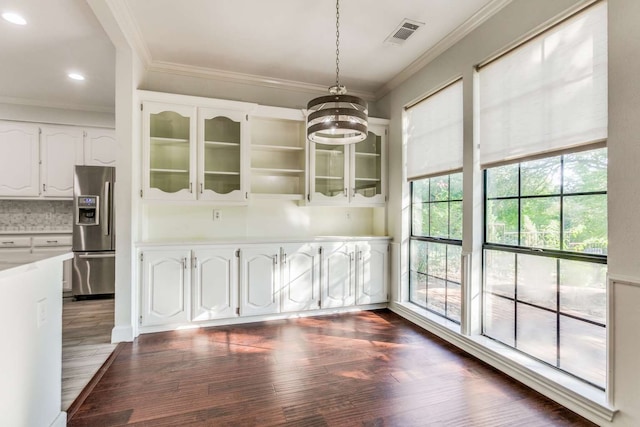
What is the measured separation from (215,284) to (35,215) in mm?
3605

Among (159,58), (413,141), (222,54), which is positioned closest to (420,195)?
(413,141)

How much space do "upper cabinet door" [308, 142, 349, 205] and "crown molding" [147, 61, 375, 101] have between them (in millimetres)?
790

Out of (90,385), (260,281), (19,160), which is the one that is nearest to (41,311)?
(90,385)

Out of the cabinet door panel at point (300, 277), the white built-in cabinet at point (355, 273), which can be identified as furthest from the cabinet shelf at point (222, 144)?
the white built-in cabinet at point (355, 273)

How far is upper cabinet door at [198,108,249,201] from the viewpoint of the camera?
135 inches

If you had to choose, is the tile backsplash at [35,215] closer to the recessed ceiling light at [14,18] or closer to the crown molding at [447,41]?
the recessed ceiling light at [14,18]

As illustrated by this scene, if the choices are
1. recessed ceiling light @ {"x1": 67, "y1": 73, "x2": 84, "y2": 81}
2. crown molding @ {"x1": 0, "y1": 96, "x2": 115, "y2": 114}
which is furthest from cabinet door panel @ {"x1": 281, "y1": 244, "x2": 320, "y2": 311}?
crown molding @ {"x1": 0, "y1": 96, "x2": 115, "y2": 114}

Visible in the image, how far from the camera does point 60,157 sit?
4.70 meters

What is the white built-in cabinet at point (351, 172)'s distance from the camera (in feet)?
12.6

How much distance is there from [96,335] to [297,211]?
96.8 inches

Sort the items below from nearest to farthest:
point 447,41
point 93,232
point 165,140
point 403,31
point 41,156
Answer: point 403,31 → point 447,41 → point 165,140 → point 93,232 → point 41,156

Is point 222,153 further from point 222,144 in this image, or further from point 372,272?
point 372,272

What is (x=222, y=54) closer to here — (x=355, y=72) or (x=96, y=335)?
(x=355, y=72)

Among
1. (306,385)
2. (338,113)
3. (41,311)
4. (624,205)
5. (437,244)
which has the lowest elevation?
(306,385)
